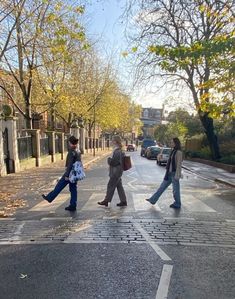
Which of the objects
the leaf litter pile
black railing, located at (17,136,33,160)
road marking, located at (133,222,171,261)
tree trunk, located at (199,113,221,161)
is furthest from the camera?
tree trunk, located at (199,113,221,161)

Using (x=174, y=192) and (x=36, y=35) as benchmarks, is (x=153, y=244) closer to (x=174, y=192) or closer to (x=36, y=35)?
(x=174, y=192)

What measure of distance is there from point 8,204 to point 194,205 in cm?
509

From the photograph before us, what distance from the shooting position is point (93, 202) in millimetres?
9938

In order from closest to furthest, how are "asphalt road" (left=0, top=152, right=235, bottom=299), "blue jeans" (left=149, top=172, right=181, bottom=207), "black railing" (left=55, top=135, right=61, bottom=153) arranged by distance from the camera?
1. "asphalt road" (left=0, top=152, right=235, bottom=299)
2. "blue jeans" (left=149, top=172, right=181, bottom=207)
3. "black railing" (left=55, top=135, right=61, bottom=153)

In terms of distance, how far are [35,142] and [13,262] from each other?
721 inches

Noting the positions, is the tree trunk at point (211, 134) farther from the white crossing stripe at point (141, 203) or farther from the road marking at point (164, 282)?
the road marking at point (164, 282)

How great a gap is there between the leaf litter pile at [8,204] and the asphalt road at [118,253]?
1.01ft

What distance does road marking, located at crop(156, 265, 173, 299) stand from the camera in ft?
13.3

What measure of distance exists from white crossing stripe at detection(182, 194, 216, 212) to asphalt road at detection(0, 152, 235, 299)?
0.26ft

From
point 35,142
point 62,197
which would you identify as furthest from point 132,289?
point 35,142

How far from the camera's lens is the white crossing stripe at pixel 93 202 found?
9072 mm

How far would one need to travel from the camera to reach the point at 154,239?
6.25m

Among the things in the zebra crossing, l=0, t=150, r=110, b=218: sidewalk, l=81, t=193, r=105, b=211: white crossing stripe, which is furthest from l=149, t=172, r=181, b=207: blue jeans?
l=0, t=150, r=110, b=218: sidewalk

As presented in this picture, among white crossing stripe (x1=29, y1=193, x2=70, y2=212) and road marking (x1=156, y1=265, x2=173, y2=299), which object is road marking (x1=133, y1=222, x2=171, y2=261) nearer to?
road marking (x1=156, y1=265, x2=173, y2=299)
